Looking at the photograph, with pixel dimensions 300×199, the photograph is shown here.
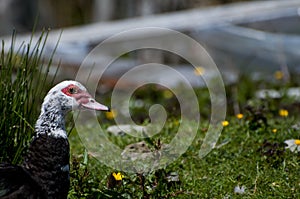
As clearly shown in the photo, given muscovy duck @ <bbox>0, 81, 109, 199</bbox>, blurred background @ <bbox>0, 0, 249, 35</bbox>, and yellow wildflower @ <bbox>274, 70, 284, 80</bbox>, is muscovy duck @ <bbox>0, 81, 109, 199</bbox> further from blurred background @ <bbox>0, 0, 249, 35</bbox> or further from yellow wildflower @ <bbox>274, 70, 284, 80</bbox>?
blurred background @ <bbox>0, 0, 249, 35</bbox>

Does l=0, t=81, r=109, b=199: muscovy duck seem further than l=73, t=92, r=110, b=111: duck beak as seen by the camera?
No

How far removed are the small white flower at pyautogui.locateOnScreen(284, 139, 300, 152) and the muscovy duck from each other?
1530 millimetres

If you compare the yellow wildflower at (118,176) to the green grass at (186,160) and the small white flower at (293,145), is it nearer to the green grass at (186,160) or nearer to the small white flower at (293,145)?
the green grass at (186,160)

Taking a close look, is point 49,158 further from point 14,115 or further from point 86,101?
point 14,115

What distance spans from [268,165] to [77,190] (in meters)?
1.23

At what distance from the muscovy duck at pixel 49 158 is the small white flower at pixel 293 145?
1.53m

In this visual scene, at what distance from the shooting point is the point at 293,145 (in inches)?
165

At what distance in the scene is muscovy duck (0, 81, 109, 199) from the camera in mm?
3010

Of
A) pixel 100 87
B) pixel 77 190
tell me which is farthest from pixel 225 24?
pixel 77 190

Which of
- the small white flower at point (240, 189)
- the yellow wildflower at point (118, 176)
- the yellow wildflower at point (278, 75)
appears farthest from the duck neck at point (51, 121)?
the yellow wildflower at point (278, 75)

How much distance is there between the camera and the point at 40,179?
10.0 ft

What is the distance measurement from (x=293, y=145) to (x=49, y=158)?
1820 mm

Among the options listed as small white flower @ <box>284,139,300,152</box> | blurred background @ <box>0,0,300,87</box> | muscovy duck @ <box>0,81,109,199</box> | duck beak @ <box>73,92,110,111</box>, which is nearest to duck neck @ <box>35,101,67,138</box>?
muscovy duck @ <box>0,81,109,199</box>

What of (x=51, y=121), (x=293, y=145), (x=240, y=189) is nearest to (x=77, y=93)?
(x=51, y=121)
